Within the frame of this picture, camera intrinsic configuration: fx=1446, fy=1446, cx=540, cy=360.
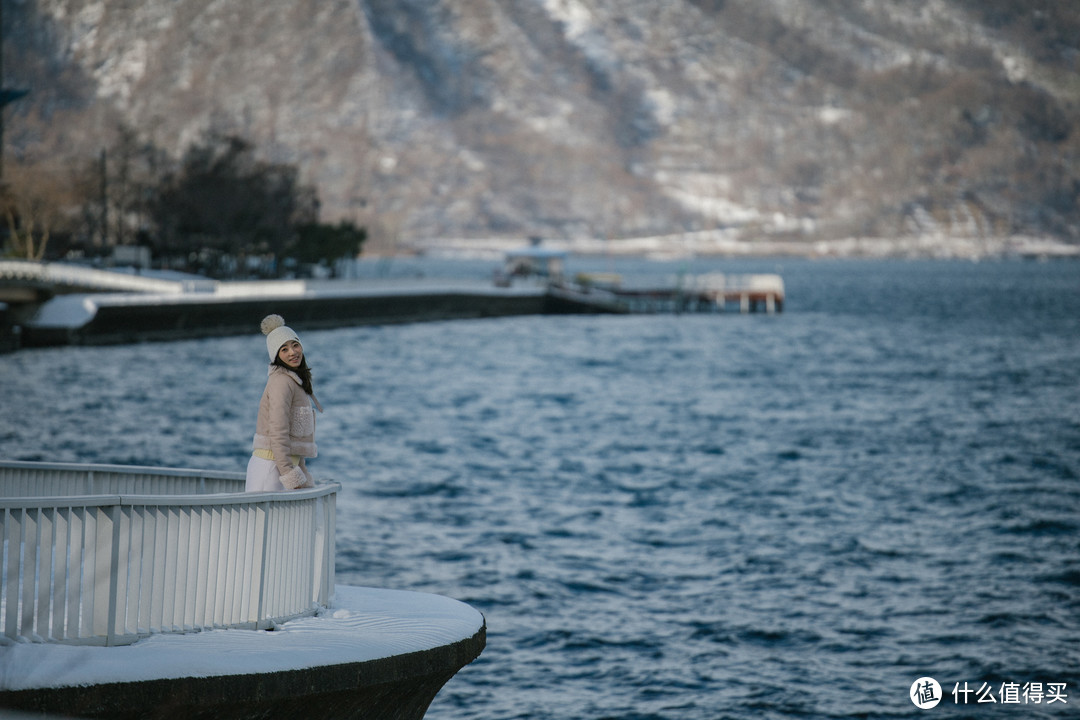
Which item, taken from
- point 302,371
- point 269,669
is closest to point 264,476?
point 302,371

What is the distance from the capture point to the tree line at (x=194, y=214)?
113m

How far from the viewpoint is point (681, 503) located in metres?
31.7

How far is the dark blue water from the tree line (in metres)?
41.6

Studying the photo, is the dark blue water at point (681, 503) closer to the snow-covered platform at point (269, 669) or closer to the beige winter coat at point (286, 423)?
the snow-covered platform at point (269, 669)

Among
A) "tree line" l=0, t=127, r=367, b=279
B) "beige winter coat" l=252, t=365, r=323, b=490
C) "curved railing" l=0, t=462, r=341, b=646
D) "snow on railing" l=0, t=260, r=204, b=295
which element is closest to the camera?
"curved railing" l=0, t=462, r=341, b=646

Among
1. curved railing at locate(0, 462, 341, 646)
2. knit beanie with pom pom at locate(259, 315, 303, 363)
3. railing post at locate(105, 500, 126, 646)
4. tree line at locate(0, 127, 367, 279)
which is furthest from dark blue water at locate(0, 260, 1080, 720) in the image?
tree line at locate(0, 127, 367, 279)

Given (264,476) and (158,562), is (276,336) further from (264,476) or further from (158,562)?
(158,562)

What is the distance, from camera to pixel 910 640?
19609 mm

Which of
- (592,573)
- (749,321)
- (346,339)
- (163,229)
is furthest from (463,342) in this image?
(592,573)

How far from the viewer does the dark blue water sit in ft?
60.3

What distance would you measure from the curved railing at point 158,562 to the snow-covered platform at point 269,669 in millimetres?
166

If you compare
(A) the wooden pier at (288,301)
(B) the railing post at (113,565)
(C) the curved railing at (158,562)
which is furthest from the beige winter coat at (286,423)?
(A) the wooden pier at (288,301)

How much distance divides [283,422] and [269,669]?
2221mm

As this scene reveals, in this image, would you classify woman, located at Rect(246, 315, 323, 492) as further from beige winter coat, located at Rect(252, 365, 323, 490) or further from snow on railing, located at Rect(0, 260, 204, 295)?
snow on railing, located at Rect(0, 260, 204, 295)
